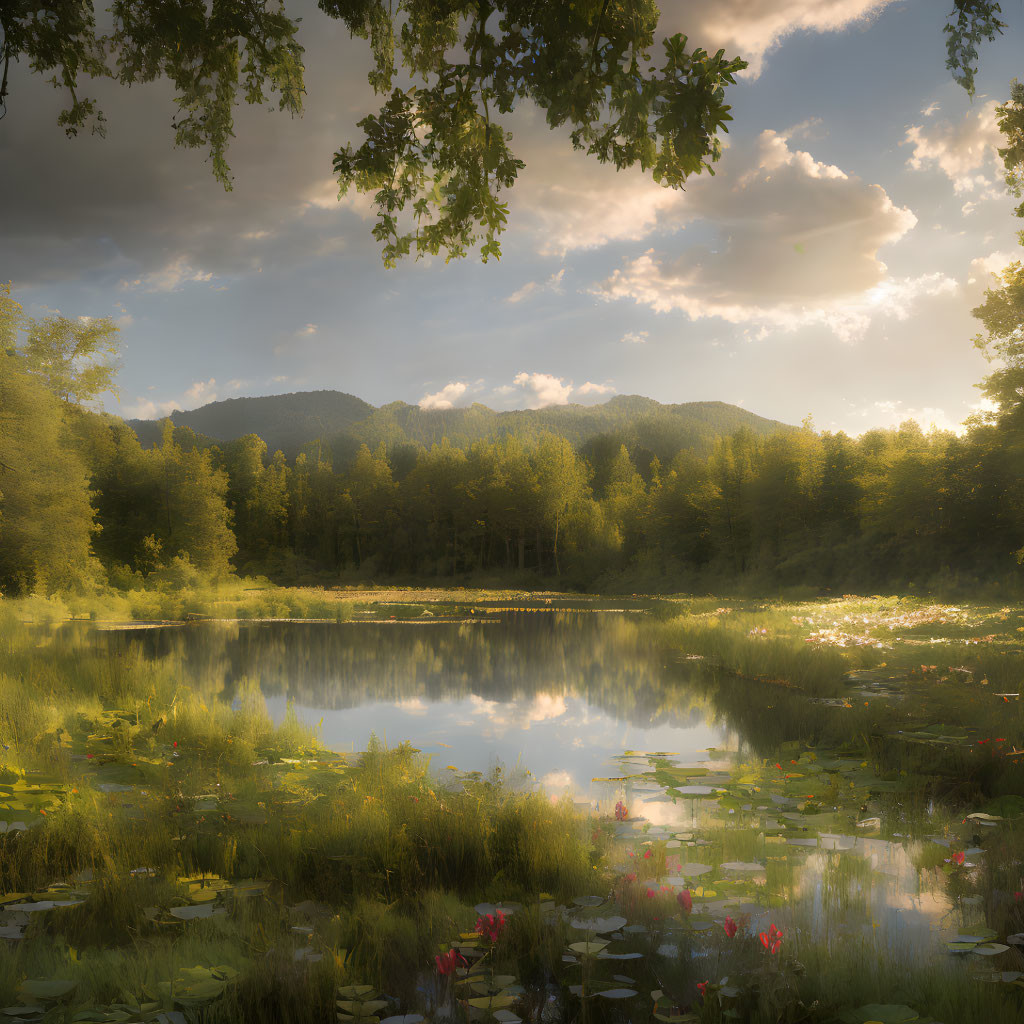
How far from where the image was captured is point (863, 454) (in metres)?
59.0

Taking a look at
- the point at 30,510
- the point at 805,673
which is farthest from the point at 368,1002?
the point at 30,510

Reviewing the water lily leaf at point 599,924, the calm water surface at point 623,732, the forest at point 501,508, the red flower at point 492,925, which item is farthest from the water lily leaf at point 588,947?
the forest at point 501,508

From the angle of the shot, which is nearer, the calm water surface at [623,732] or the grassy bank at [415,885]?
the grassy bank at [415,885]

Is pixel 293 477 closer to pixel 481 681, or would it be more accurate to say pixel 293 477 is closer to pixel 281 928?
pixel 481 681

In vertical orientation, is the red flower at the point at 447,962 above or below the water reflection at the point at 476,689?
above

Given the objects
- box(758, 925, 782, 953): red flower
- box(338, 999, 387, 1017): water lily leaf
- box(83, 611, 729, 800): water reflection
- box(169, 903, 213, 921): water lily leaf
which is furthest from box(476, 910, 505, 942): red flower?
box(83, 611, 729, 800): water reflection

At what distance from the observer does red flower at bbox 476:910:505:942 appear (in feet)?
13.9

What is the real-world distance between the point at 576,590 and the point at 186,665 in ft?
172

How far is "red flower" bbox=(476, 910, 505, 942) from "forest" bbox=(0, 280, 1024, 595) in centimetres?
3114

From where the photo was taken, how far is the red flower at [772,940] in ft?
12.4

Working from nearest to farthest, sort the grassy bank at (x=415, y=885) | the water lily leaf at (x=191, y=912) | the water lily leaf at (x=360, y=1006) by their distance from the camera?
the water lily leaf at (x=360, y=1006) < the grassy bank at (x=415, y=885) < the water lily leaf at (x=191, y=912)

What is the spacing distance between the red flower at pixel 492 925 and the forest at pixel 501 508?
102ft

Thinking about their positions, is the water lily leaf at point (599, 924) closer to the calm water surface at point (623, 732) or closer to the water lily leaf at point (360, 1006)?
the calm water surface at point (623, 732)

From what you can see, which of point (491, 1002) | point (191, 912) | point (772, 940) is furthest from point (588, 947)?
point (191, 912)
